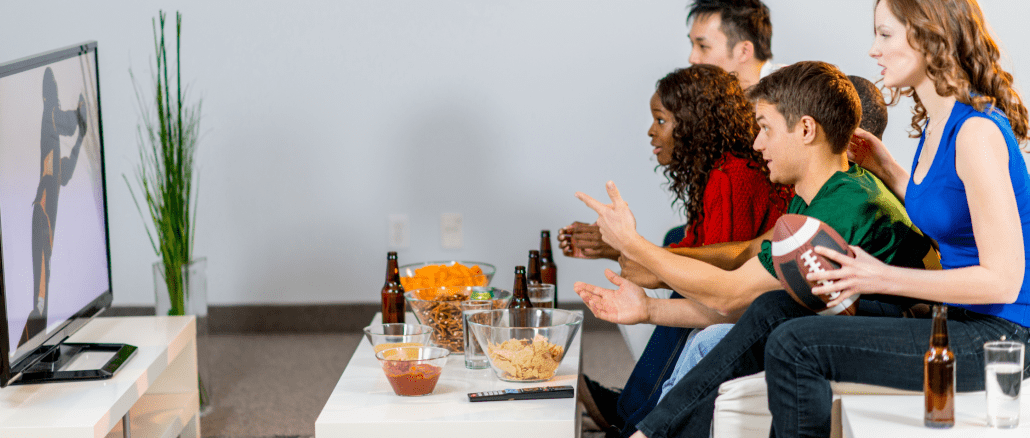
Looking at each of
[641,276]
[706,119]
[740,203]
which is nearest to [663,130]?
[706,119]

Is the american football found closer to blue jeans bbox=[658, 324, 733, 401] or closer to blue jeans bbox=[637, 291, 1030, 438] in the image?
blue jeans bbox=[637, 291, 1030, 438]

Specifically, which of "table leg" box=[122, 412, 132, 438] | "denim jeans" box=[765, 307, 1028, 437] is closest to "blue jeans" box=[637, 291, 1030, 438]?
"denim jeans" box=[765, 307, 1028, 437]

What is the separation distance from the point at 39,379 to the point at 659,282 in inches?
52.9

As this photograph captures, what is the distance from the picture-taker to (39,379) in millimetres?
1906

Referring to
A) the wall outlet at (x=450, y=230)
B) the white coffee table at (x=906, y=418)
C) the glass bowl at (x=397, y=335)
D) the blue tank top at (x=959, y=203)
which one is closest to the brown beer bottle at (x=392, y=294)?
the glass bowl at (x=397, y=335)

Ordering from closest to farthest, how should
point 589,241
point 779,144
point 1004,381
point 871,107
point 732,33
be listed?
1. point 1004,381
2. point 779,144
3. point 871,107
4. point 589,241
5. point 732,33

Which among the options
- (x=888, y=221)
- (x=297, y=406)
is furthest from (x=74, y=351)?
(x=888, y=221)

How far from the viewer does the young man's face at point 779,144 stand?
191 centimetres

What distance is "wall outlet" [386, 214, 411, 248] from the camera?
12.1ft

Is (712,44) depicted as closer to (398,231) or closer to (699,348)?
(398,231)

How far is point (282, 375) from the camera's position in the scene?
3.28 metres

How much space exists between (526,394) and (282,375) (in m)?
1.72

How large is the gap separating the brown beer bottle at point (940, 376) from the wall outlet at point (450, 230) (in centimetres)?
239

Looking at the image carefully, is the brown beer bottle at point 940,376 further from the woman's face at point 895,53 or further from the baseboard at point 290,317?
the baseboard at point 290,317
